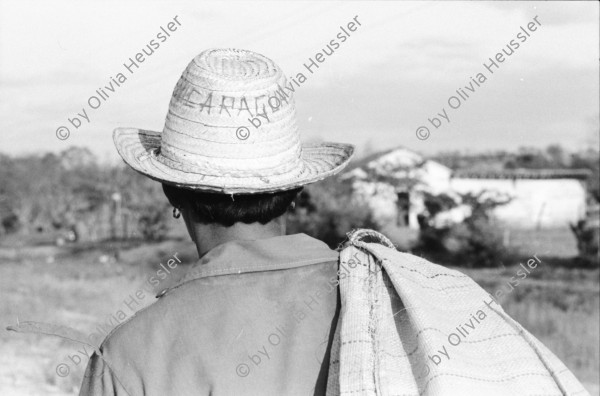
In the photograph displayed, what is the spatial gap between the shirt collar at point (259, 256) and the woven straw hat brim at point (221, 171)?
13cm

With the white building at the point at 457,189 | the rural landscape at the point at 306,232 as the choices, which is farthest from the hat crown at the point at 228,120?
the white building at the point at 457,189

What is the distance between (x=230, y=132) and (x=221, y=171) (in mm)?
96

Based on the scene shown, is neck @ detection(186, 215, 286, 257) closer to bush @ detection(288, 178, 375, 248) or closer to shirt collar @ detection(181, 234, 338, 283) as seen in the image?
shirt collar @ detection(181, 234, 338, 283)

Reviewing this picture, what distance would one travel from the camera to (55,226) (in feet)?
123

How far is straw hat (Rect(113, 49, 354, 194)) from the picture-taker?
200cm

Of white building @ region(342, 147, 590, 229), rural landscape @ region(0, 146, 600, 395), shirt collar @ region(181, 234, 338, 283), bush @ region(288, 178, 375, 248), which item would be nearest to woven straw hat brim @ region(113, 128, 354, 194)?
shirt collar @ region(181, 234, 338, 283)

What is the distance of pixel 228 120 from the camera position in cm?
200

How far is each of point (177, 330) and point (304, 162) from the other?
2.26ft

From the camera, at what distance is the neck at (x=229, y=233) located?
1.94 metres

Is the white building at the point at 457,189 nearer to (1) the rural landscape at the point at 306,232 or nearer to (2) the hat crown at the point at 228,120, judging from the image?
(1) the rural landscape at the point at 306,232

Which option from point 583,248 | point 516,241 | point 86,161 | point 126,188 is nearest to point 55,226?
point 126,188

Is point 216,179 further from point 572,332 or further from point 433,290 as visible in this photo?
point 572,332

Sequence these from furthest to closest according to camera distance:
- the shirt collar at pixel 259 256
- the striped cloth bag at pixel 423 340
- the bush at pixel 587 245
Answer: the bush at pixel 587 245 → the shirt collar at pixel 259 256 → the striped cloth bag at pixel 423 340

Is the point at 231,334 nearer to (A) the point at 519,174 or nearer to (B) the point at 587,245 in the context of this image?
(B) the point at 587,245
